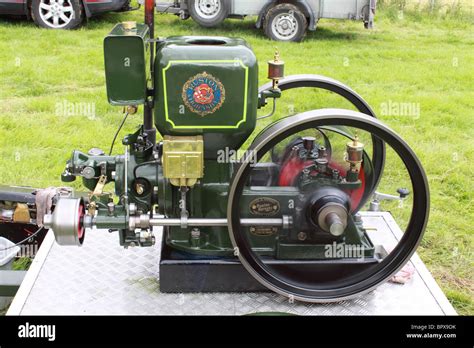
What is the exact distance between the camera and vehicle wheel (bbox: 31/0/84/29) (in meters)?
7.72

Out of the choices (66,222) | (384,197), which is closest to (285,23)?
(384,197)

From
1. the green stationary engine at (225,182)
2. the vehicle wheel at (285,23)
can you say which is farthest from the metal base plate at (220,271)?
the vehicle wheel at (285,23)

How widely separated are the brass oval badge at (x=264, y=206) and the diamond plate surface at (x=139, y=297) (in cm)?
37

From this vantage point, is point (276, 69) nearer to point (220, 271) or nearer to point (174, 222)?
point (174, 222)

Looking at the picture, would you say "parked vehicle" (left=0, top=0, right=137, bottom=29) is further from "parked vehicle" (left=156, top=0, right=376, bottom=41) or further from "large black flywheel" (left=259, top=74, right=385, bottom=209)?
"large black flywheel" (left=259, top=74, right=385, bottom=209)

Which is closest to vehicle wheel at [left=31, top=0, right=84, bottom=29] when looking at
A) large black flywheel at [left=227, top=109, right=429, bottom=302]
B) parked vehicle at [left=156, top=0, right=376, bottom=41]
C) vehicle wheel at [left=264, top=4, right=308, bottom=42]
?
parked vehicle at [left=156, top=0, right=376, bottom=41]

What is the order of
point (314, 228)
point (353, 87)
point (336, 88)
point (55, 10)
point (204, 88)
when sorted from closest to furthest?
point (204, 88)
point (314, 228)
point (336, 88)
point (353, 87)
point (55, 10)

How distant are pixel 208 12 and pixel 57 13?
1.95m

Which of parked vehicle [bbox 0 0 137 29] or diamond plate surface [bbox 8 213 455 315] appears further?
parked vehicle [bbox 0 0 137 29]

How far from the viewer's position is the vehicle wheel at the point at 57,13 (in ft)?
25.3

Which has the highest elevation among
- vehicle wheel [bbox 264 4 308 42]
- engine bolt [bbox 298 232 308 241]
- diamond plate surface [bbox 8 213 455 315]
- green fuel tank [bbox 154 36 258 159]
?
green fuel tank [bbox 154 36 258 159]

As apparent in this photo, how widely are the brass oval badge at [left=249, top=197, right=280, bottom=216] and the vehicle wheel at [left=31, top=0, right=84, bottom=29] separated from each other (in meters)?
5.93

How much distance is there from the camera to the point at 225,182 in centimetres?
263

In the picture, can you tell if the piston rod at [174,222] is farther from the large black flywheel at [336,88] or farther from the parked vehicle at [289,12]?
the parked vehicle at [289,12]
